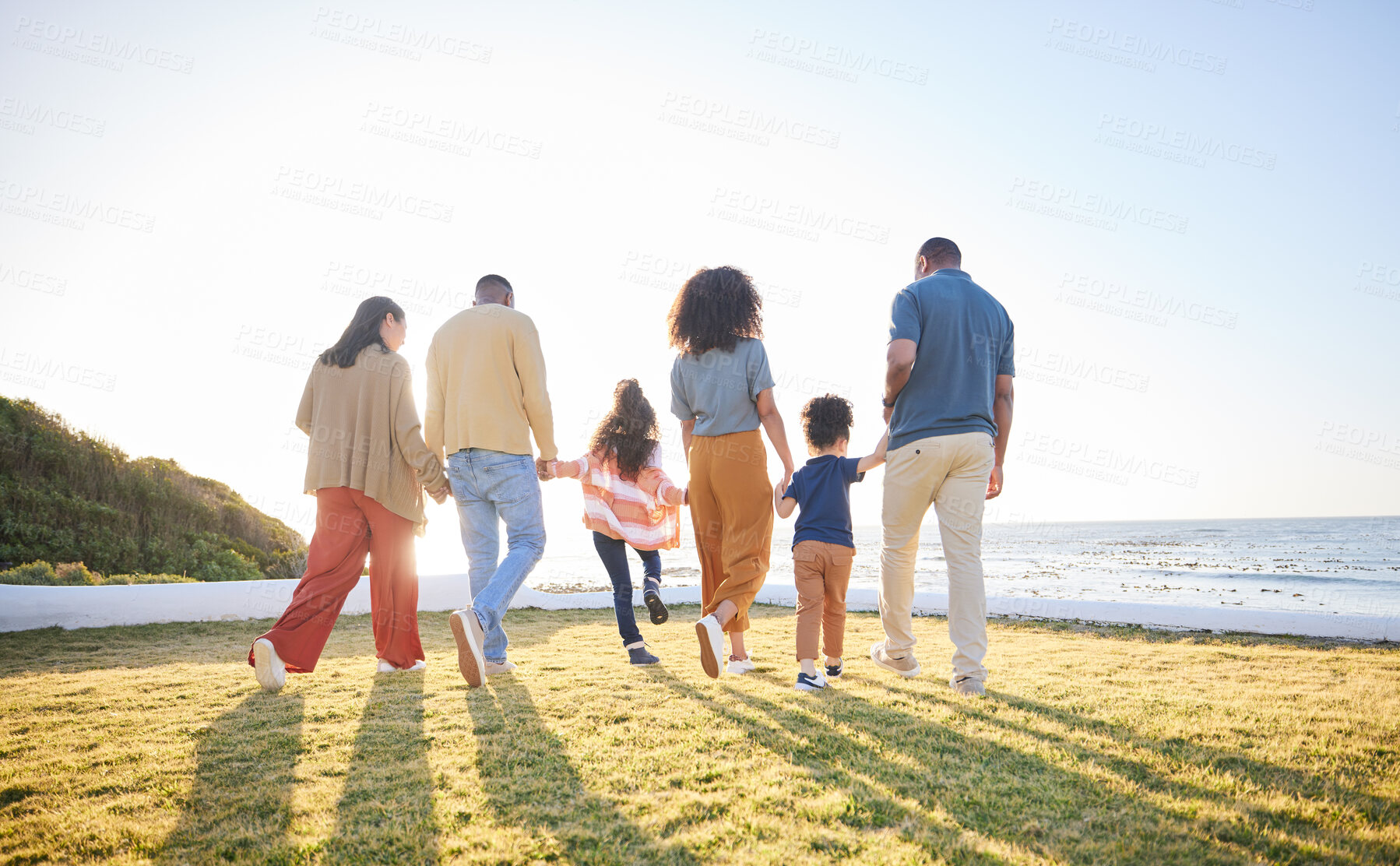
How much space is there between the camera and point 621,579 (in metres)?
4.63

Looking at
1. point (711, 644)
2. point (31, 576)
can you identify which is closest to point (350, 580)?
point (711, 644)

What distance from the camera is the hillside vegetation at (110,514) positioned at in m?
8.50

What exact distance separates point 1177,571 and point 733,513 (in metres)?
25.2

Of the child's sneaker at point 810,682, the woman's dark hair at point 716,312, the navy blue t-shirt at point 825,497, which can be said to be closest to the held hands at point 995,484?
the navy blue t-shirt at point 825,497

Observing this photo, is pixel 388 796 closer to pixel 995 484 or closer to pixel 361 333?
pixel 361 333

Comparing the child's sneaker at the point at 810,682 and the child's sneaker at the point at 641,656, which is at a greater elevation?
the child's sneaker at the point at 810,682

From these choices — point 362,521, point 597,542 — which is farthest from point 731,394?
point 362,521

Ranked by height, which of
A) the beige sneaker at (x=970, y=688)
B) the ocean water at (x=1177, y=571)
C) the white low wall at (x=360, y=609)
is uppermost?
the beige sneaker at (x=970, y=688)

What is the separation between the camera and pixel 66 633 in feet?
18.4

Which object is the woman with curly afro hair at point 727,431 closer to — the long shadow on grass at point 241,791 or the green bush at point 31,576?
the long shadow on grass at point 241,791

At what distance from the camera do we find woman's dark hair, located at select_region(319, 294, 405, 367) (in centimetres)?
405

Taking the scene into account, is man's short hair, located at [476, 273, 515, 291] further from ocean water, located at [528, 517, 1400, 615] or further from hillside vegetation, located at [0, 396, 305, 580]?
hillside vegetation, located at [0, 396, 305, 580]

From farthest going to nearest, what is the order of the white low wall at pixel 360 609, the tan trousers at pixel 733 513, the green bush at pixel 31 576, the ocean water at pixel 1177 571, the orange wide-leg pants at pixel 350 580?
the ocean water at pixel 1177 571 < the green bush at pixel 31 576 < the white low wall at pixel 360 609 < the tan trousers at pixel 733 513 < the orange wide-leg pants at pixel 350 580

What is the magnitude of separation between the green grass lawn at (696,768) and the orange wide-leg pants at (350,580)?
0.83 ft
